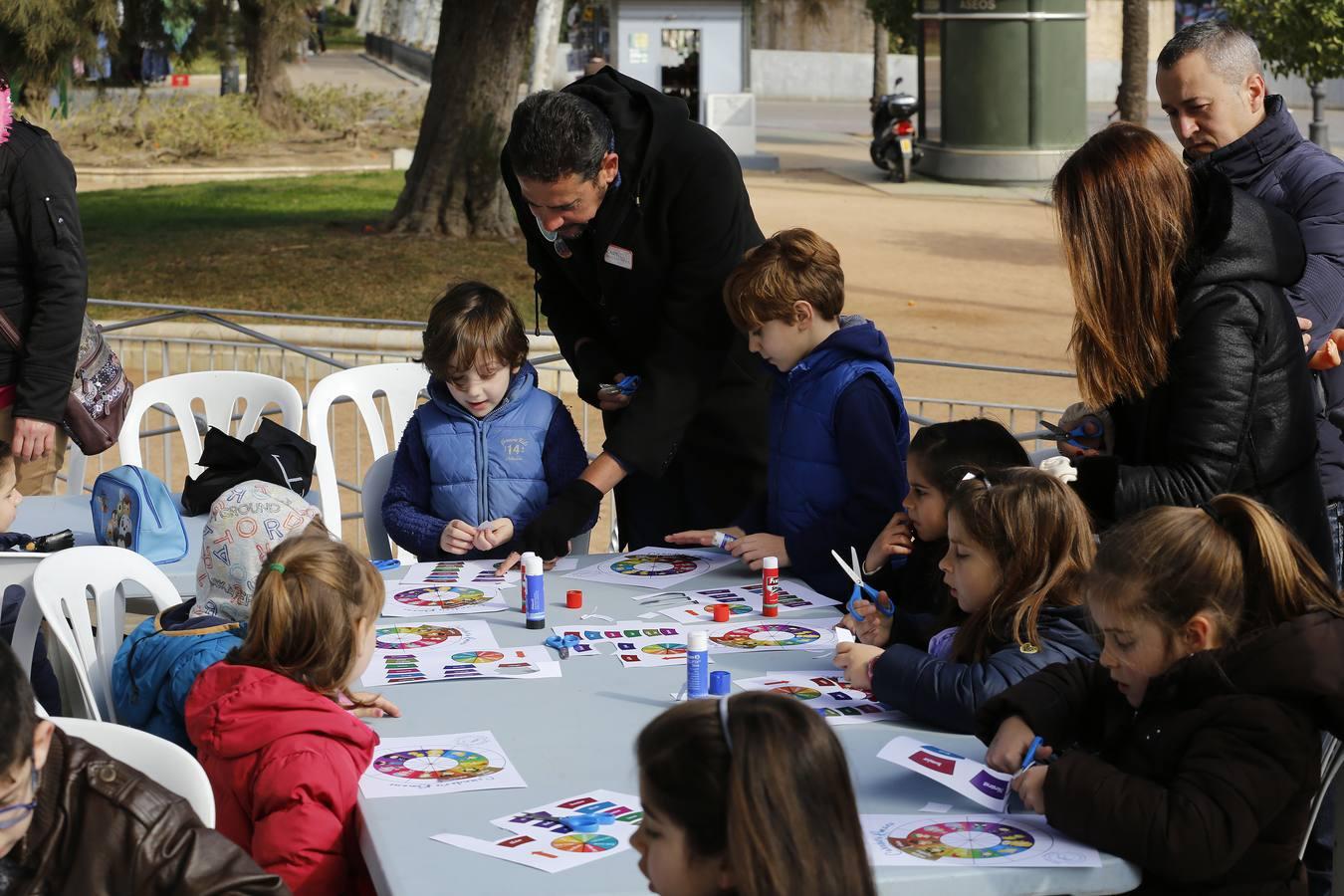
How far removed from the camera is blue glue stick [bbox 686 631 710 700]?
3236 mm

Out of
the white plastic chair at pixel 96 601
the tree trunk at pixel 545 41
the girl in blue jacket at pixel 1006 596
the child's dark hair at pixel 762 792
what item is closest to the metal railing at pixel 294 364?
the white plastic chair at pixel 96 601

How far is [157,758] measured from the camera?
2684mm

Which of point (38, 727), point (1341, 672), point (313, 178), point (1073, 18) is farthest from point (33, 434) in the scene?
point (1073, 18)

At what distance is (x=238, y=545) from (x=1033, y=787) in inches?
71.5

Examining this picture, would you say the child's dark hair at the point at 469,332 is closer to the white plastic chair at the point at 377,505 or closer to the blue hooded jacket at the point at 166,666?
the white plastic chair at the point at 377,505

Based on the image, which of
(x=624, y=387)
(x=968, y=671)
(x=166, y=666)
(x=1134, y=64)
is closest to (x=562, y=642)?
(x=166, y=666)

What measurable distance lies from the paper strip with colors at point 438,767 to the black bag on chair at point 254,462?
190cm

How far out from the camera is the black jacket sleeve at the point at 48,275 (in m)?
4.72

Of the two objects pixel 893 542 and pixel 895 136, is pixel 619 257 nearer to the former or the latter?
pixel 893 542

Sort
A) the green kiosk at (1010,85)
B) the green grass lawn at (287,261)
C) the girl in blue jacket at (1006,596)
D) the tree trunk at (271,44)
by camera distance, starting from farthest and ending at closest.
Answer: the green kiosk at (1010,85)
the green grass lawn at (287,261)
the tree trunk at (271,44)
the girl in blue jacket at (1006,596)

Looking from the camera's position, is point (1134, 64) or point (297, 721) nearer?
point (297, 721)

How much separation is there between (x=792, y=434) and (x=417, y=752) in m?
1.55

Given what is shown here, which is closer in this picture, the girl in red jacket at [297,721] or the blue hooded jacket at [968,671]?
the girl in red jacket at [297,721]

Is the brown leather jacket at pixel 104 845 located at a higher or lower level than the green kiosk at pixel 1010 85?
lower
